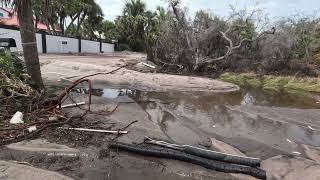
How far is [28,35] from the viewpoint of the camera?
10766 millimetres

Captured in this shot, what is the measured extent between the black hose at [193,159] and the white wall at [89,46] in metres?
34.3

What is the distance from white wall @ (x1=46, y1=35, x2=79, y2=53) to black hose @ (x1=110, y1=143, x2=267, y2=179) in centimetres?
2700

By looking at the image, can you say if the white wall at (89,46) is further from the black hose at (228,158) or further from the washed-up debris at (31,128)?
the black hose at (228,158)

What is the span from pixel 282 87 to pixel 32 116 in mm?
15724

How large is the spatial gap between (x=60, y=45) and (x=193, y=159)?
97.8ft

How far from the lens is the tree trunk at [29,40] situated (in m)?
10.6

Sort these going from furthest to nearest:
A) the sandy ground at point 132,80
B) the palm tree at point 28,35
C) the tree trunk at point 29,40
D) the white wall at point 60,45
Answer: the white wall at point 60,45, the sandy ground at point 132,80, the tree trunk at point 29,40, the palm tree at point 28,35

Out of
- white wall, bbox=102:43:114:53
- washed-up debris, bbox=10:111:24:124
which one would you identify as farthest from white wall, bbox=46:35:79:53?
washed-up debris, bbox=10:111:24:124

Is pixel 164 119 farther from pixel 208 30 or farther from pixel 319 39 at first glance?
pixel 319 39

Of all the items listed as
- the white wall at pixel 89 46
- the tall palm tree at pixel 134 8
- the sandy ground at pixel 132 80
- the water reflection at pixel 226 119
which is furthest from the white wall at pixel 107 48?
the water reflection at pixel 226 119

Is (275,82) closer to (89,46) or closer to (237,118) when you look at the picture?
(237,118)

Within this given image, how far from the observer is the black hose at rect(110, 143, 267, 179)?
261 inches

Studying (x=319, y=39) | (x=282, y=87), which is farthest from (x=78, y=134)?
(x=319, y=39)

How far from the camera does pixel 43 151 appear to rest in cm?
686
